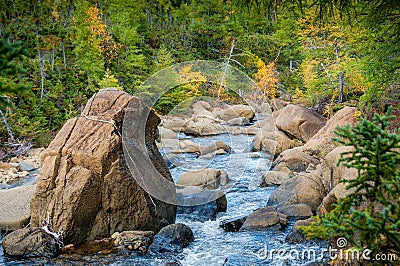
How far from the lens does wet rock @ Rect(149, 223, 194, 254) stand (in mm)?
5844

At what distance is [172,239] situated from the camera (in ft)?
19.9

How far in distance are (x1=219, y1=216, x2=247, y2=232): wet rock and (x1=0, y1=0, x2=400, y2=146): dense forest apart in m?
3.52

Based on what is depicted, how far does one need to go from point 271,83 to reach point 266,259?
24342 mm

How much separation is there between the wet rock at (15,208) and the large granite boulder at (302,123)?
10172 millimetres

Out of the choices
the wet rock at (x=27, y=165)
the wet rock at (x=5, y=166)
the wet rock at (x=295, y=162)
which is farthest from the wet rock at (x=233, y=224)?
the wet rock at (x=5, y=166)

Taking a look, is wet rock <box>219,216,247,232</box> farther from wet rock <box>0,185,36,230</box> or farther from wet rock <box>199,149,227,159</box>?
wet rock <box>199,149,227,159</box>

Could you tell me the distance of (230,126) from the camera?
20.2 metres

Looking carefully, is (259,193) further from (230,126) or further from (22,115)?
(22,115)

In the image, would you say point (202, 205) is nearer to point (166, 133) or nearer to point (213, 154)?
point (213, 154)

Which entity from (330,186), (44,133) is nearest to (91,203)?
(330,186)

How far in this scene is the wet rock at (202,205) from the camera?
7633 mm

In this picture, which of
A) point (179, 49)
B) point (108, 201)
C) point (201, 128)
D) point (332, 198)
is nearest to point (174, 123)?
point (201, 128)

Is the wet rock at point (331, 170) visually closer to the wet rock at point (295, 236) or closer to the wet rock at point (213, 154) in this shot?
the wet rock at point (295, 236)

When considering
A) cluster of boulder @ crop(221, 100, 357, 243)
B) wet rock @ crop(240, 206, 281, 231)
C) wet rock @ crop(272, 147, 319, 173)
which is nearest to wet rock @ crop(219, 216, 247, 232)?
cluster of boulder @ crop(221, 100, 357, 243)
